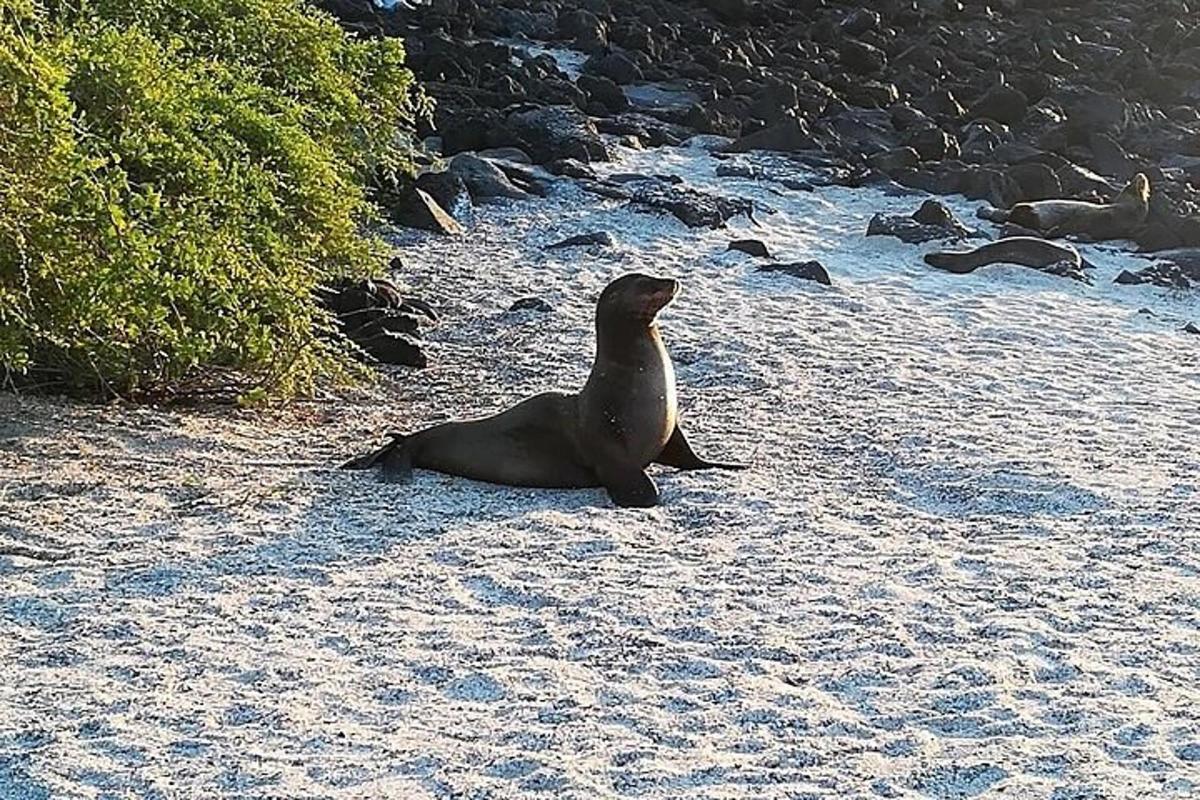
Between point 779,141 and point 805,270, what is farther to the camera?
point 779,141

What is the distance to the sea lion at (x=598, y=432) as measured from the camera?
7766 mm

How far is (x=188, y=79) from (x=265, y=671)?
408 centimetres

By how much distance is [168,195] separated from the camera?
26.5ft

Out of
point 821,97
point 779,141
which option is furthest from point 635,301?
point 821,97

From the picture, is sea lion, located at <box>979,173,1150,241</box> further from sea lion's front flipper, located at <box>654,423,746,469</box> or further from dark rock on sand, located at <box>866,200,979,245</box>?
sea lion's front flipper, located at <box>654,423,746,469</box>

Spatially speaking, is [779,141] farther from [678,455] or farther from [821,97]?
[678,455]

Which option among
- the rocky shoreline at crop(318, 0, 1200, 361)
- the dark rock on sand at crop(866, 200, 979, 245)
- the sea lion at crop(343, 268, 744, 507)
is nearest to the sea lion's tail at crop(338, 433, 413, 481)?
the sea lion at crop(343, 268, 744, 507)

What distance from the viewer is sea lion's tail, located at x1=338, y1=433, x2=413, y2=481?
7801 mm

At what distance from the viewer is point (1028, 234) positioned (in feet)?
49.0

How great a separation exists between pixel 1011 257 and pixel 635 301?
6475 millimetres

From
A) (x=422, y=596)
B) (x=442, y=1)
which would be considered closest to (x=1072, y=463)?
(x=422, y=596)

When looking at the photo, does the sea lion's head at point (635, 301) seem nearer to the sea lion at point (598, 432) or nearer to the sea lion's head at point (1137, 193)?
the sea lion at point (598, 432)

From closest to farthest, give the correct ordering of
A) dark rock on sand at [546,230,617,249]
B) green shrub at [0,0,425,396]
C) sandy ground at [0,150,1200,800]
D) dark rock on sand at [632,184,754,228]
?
sandy ground at [0,150,1200,800] < green shrub at [0,0,425,396] < dark rock on sand at [546,230,617,249] < dark rock on sand at [632,184,754,228]

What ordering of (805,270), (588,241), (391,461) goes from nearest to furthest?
1. (391,461)
2. (805,270)
3. (588,241)
